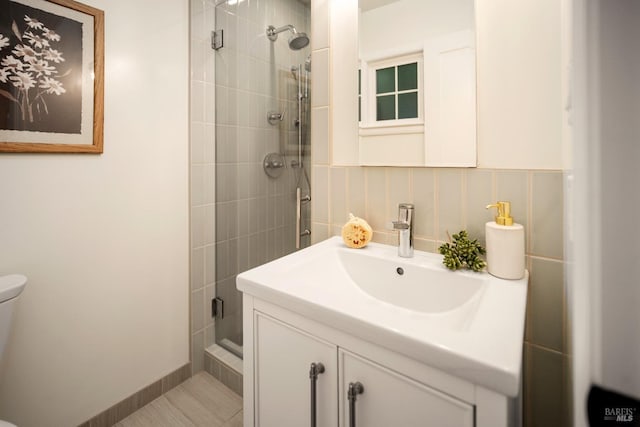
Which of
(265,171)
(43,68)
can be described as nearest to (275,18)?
(265,171)

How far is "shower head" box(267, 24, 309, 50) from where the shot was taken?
1.37 metres

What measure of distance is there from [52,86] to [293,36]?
0.96 m

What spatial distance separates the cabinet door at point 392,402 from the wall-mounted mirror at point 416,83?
639 mm

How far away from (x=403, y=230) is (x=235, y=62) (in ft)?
3.91

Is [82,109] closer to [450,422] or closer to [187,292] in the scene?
[187,292]

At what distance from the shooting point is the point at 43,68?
1.05m

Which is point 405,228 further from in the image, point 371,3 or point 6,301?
point 6,301

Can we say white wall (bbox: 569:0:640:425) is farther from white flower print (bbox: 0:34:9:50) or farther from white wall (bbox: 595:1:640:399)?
white flower print (bbox: 0:34:9:50)

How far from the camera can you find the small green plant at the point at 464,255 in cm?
84

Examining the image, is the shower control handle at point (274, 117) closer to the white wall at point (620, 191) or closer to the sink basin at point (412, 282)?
the sink basin at point (412, 282)

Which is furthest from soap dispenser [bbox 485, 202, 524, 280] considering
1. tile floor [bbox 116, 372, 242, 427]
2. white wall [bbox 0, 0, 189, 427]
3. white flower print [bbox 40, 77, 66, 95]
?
white flower print [bbox 40, 77, 66, 95]

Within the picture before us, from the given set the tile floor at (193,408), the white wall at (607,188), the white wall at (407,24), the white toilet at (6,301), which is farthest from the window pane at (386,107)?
the tile floor at (193,408)

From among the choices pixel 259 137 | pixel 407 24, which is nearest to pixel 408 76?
pixel 407 24

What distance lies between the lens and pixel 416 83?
99 centimetres
